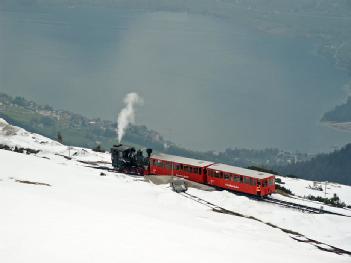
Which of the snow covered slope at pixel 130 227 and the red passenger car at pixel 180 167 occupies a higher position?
the red passenger car at pixel 180 167

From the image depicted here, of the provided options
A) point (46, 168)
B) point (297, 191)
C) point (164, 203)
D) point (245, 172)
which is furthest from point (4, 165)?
point (297, 191)

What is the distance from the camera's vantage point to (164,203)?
116 ft

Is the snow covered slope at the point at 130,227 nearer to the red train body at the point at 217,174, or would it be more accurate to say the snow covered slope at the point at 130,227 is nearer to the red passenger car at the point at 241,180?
the red passenger car at the point at 241,180

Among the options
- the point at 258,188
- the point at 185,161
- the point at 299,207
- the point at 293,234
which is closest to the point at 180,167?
the point at 185,161

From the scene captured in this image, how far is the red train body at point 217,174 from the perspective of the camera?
139 feet

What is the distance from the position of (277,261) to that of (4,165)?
86.3ft

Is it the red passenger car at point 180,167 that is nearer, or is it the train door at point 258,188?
the train door at point 258,188

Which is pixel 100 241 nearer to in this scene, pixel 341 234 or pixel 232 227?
pixel 232 227

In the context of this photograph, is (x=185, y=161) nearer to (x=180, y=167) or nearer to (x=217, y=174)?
(x=180, y=167)

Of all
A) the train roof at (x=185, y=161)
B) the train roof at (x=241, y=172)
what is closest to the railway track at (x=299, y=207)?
the train roof at (x=241, y=172)

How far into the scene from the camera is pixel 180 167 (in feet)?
158

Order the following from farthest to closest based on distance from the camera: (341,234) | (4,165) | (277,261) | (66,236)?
(4,165), (341,234), (277,261), (66,236)

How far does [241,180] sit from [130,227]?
24.9 metres

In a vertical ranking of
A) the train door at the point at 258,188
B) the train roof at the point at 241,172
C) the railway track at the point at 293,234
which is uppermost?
the train roof at the point at 241,172
